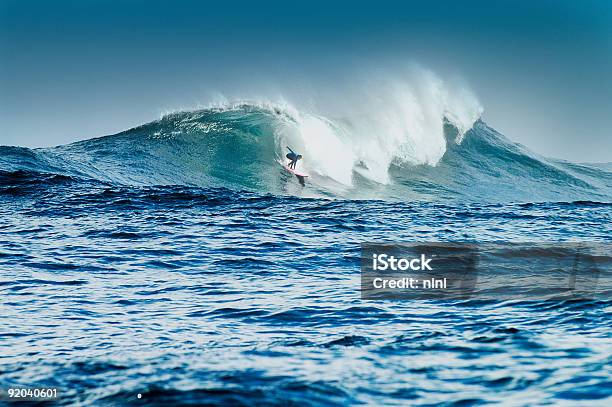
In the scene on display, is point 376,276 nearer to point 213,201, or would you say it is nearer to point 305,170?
point 213,201

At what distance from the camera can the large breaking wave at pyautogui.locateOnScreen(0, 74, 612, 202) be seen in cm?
2719

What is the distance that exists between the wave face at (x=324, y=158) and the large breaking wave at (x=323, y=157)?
5 centimetres

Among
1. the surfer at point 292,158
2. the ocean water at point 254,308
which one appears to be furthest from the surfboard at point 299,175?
the ocean water at point 254,308

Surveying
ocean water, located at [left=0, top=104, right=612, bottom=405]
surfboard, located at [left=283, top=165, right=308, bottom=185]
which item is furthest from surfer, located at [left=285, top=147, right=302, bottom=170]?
ocean water, located at [left=0, top=104, right=612, bottom=405]

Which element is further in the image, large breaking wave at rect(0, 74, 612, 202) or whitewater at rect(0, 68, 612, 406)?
large breaking wave at rect(0, 74, 612, 202)

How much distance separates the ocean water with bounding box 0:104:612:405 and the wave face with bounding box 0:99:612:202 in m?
0.91

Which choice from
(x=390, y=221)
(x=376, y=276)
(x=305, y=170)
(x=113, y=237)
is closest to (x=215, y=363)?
(x=376, y=276)

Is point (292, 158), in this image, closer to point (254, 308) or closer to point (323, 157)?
point (323, 157)

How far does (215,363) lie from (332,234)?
29.1 feet

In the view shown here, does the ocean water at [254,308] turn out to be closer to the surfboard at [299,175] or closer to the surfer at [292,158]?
the surfboard at [299,175]

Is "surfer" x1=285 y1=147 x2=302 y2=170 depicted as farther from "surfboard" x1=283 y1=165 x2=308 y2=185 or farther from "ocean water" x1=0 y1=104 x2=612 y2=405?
"ocean water" x1=0 y1=104 x2=612 y2=405

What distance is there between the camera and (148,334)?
25.3 ft

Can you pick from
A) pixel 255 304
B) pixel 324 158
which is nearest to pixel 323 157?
pixel 324 158

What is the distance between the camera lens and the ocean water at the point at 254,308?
576cm
